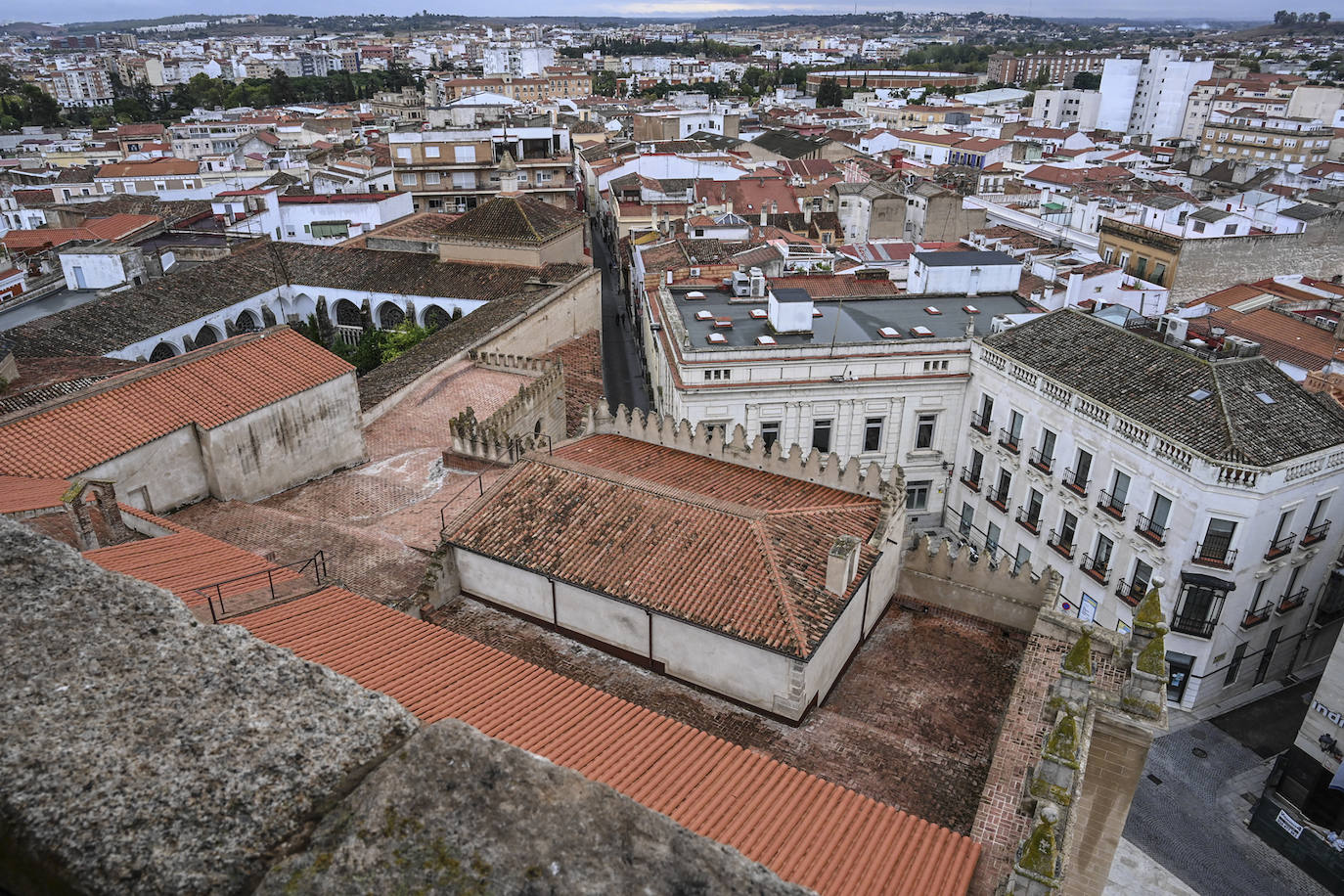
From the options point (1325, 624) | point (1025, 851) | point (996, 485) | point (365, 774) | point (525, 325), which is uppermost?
point (365, 774)

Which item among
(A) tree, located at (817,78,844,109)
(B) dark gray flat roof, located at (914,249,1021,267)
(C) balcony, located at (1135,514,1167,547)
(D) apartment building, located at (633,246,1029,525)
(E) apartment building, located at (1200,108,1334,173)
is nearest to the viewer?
(C) balcony, located at (1135,514,1167,547)

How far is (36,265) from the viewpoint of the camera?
53219 mm

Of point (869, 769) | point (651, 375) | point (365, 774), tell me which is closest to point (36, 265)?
point (651, 375)

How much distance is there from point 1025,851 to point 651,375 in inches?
1364

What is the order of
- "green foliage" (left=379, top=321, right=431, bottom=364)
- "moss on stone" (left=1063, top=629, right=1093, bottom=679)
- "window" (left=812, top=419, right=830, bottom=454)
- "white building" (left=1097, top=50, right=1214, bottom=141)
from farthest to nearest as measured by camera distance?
"white building" (left=1097, top=50, right=1214, bottom=141) → "green foliage" (left=379, top=321, right=431, bottom=364) → "window" (left=812, top=419, right=830, bottom=454) → "moss on stone" (left=1063, top=629, right=1093, bottom=679)

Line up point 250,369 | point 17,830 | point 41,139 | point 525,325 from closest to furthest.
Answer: point 17,830 < point 250,369 < point 525,325 < point 41,139

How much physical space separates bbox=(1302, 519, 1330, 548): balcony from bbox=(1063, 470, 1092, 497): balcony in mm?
5940

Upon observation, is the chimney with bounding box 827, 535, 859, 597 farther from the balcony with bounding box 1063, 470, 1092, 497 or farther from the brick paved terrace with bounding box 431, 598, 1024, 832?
the balcony with bounding box 1063, 470, 1092, 497

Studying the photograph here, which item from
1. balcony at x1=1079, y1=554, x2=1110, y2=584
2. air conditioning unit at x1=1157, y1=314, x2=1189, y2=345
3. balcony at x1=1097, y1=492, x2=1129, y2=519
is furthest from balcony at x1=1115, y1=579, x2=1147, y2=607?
air conditioning unit at x1=1157, y1=314, x2=1189, y2=345

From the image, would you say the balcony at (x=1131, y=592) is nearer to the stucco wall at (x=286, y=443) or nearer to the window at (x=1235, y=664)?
the window at (x=1235, y=664)

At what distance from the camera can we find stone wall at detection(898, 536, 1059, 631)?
18.6 m

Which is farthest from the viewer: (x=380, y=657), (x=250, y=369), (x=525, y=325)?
(x=525, y=325)

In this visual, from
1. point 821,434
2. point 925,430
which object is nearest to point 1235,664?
point 925,430

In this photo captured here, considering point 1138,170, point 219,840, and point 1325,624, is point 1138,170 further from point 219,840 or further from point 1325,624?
point 219,840
